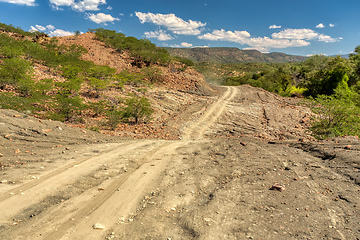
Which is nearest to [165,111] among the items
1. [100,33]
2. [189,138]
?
[189,138]

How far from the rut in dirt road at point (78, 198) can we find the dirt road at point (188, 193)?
0.06ft

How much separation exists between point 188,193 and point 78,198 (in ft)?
8.33

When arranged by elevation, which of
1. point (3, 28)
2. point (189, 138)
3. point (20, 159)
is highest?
point (3, 28)

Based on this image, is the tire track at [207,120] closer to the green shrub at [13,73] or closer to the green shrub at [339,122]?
the green shrub at [339,122]

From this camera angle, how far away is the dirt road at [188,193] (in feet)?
11.8

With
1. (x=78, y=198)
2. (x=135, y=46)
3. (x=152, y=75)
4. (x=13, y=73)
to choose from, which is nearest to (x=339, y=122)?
(x=78, y=198)

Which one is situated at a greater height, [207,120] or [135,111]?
[135,111]

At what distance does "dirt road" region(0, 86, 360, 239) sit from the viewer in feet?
11.8

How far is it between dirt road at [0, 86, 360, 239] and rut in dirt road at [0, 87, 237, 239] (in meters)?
0.02

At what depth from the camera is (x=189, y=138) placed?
41.2ft

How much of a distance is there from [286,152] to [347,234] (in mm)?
4282

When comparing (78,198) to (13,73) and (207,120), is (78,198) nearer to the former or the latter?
(207,120)

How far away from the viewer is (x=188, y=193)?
197 inches

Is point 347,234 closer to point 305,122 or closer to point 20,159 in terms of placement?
point 20,159
